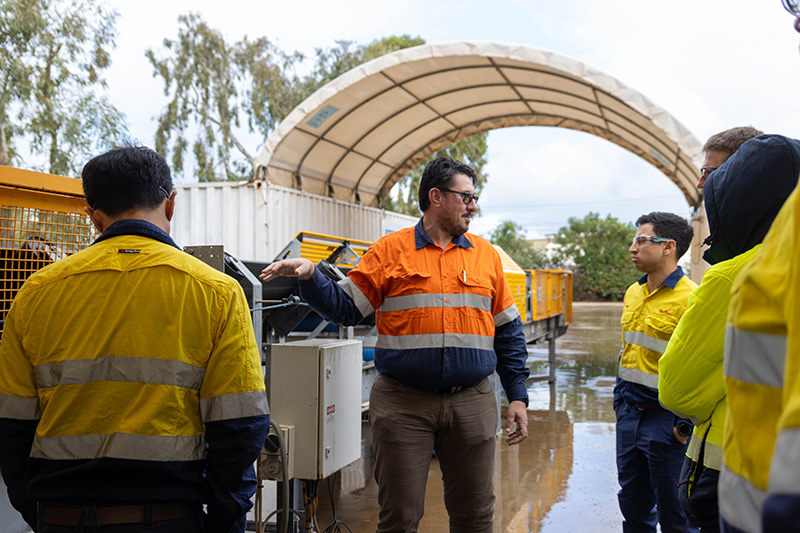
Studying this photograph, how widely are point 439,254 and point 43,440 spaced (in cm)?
187

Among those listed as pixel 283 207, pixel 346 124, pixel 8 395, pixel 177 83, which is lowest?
pixel 8 395

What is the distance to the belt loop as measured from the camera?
1591 mm

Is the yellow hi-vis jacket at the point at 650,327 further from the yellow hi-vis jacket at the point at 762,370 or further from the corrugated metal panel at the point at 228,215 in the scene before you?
the corrugated metal panel at the point at 228,215

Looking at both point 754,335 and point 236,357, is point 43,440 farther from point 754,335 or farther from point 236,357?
point 754,335

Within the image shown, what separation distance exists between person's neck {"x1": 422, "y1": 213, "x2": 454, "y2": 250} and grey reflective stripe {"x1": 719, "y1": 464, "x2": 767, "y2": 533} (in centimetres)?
226

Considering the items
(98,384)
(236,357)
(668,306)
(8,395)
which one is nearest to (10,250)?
(8,395)

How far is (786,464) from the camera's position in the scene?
72 cm

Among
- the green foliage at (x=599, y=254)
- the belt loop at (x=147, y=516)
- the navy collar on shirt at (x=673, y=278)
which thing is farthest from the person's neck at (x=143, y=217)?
the green foliage at (x=599, y=254)

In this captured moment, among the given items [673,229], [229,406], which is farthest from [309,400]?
[673,229]

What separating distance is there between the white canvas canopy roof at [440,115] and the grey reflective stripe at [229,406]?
8068 millimetres

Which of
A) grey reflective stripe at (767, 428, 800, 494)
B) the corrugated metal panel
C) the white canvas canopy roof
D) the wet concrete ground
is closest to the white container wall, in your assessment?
the corrugated metal panel

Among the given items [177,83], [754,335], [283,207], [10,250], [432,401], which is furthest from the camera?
[177,83]

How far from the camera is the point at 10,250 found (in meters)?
2.62

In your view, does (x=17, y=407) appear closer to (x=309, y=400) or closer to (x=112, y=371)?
(x=112, y=371)
